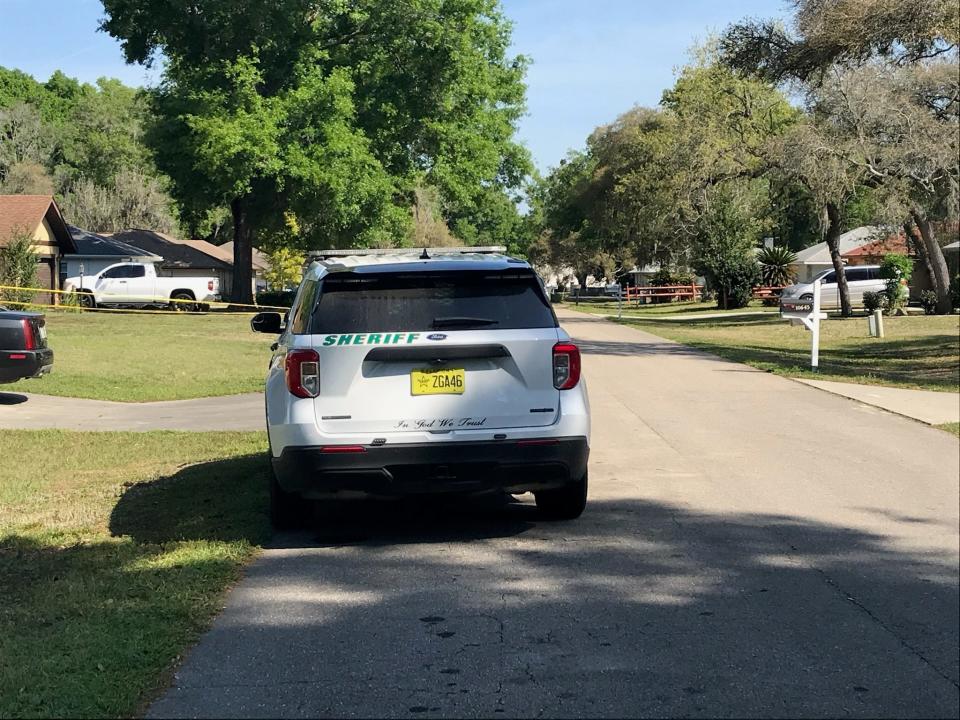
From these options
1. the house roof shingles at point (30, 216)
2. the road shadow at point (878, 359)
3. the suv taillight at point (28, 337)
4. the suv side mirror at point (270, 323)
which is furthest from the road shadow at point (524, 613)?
the house roof shingles at point (30, 216)

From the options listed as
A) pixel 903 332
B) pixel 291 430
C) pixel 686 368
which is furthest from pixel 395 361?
pixel 903 332

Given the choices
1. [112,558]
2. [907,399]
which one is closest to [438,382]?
[112,558]

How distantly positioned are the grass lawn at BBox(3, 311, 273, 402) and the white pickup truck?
10278 millimetres

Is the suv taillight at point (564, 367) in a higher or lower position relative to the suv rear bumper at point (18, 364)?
higher

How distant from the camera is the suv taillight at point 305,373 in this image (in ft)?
22.4

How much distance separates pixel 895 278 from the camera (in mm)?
38125

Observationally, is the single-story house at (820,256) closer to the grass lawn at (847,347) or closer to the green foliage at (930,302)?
the green foliage at (930,302)

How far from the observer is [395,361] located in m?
6.84

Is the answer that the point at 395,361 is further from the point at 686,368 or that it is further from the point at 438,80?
the point at 438,80

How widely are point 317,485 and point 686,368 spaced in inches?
574

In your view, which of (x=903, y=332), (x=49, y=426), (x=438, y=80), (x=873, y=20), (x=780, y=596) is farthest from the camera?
(x=438, y=80)

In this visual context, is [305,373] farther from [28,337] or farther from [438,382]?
[28,337]

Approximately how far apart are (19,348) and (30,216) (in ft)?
99.4

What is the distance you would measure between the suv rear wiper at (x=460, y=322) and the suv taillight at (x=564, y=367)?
0.42 m
